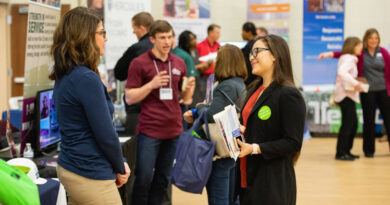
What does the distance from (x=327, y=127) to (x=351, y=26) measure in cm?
190

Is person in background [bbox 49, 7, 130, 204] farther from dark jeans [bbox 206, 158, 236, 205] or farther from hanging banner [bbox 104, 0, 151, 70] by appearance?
hanging banner [bbox 104, 0, 151, 70]

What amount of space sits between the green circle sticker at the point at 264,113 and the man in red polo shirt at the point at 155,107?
5.20 ft

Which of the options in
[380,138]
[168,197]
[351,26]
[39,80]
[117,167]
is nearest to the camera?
[117,167]

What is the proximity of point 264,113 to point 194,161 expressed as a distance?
1.05 m

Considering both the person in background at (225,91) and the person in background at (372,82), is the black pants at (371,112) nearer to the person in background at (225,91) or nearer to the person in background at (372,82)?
the person in background at (372,82)

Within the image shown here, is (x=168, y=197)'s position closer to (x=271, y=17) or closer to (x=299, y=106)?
(x=299, y=106)

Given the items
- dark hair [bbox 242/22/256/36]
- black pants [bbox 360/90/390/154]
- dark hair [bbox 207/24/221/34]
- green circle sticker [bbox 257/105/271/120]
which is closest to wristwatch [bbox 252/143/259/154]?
green circle sticker [bbox 257/105/271/120]

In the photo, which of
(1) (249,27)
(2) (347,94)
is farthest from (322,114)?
(1) (249,27)

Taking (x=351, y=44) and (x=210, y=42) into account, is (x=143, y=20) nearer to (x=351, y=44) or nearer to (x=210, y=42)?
(x=351, y=44)

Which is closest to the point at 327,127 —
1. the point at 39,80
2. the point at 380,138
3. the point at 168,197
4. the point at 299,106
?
the point at 380,138

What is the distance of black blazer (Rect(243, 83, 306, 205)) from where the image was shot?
252cm

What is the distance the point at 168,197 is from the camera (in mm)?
4590

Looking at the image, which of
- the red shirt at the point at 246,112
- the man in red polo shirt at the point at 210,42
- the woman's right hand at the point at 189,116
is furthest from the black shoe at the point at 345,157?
the red shirt at the point at 246,112

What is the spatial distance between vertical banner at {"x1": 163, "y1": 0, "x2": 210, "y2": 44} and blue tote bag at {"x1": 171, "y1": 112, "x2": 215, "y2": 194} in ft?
19.5
